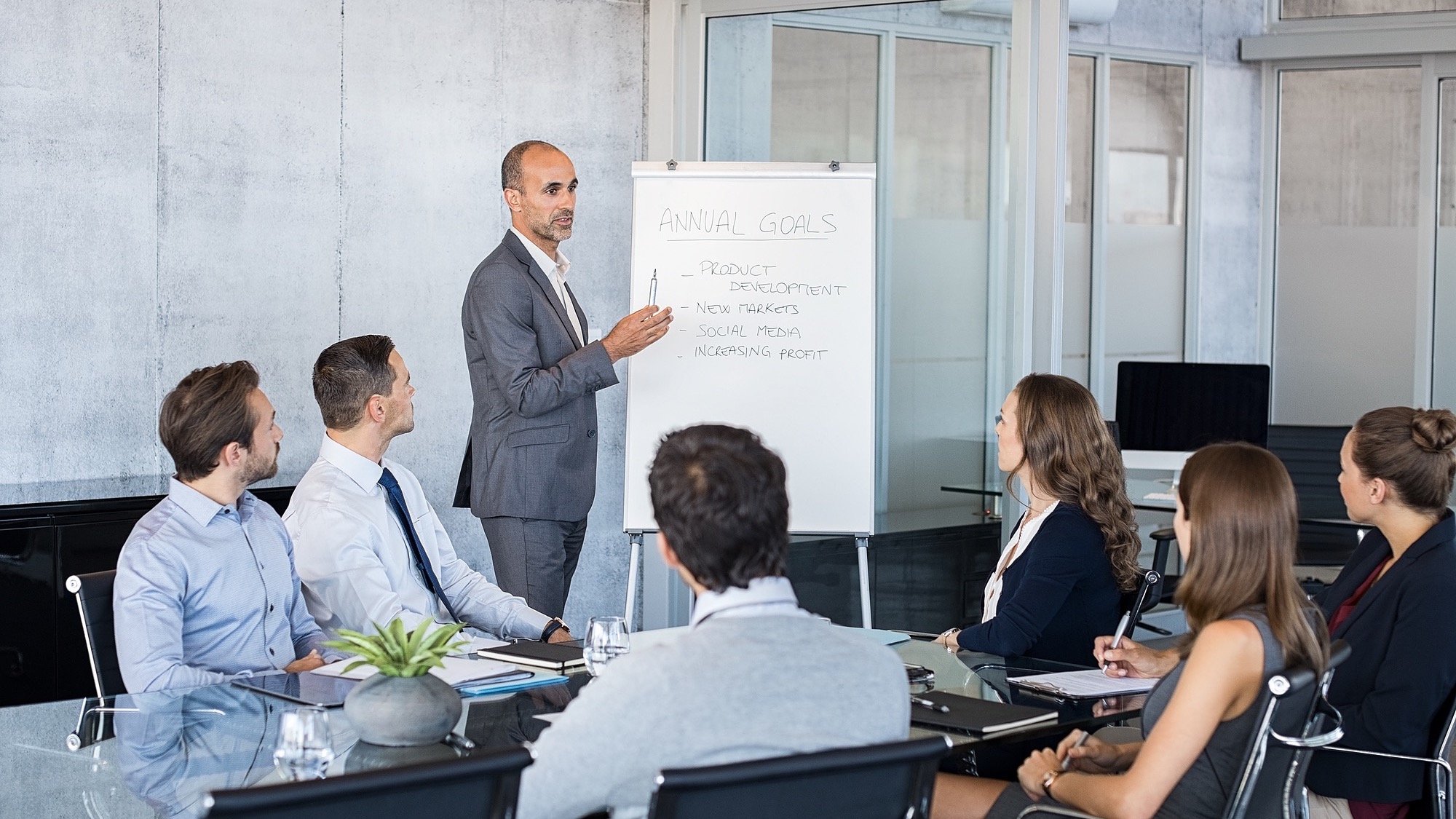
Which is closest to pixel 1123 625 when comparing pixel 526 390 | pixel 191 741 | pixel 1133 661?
pixel 1133 661

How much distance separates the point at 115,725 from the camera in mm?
2289

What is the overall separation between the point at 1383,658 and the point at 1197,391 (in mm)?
3412

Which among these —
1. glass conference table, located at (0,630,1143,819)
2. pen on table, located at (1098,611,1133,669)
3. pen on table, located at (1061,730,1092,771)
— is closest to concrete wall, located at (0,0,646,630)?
glass conference table, located at (0,630,1143,819)

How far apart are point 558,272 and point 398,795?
298cm

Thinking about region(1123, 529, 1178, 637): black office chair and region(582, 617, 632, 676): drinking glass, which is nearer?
region(582, 617, 632, 676): drinking glass

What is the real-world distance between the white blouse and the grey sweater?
153cm

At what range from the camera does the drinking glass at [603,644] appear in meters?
2.49

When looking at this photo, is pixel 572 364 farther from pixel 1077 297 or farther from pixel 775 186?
pixel 1077 297

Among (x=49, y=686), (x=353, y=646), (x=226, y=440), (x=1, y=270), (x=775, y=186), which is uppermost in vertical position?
(x=775, y=186)

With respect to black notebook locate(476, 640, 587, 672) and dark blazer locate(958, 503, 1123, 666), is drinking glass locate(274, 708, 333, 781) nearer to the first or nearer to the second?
A: black notebook locate(476, 640, 587, 672)

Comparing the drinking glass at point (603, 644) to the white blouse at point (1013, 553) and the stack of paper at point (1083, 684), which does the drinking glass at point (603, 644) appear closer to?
the stack of paper at point (1083, 684)

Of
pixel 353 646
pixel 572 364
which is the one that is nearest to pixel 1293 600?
pixel 353 646

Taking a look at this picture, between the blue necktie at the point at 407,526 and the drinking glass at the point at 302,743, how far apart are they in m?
1.34

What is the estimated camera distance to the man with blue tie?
3.10 m
